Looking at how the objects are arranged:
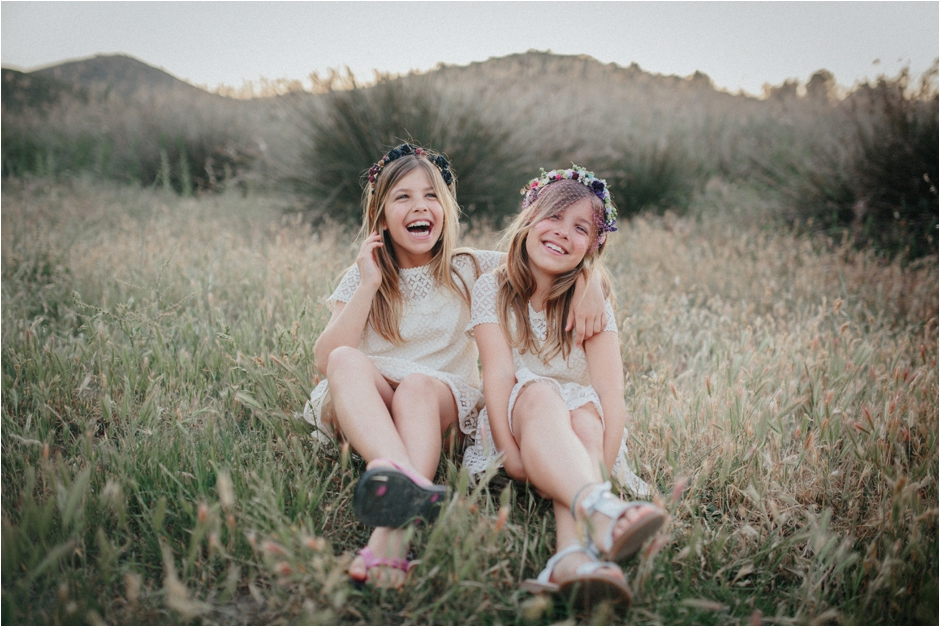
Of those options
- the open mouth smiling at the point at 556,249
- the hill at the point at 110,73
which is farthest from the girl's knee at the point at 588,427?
the hill at the point at 110,73

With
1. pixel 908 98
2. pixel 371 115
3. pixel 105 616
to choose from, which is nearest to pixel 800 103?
pixel 908 98

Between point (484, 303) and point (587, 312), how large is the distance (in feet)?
1.04

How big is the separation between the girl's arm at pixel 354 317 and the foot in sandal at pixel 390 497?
0.58 metres

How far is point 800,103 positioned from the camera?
7.71 m

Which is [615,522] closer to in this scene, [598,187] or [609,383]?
[609,383]

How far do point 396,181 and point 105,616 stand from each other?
1.43m

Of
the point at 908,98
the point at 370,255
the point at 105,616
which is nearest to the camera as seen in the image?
the point at 105,616

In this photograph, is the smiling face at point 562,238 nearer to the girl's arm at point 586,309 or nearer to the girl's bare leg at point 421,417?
the girl's arm at point 586,309

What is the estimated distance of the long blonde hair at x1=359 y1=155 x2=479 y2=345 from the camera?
1999mm

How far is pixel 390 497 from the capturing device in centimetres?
131

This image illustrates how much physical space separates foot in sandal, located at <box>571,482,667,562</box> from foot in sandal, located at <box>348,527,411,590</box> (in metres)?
0.41

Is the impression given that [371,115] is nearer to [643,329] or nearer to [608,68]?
[643,329]

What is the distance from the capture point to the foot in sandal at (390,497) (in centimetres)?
129

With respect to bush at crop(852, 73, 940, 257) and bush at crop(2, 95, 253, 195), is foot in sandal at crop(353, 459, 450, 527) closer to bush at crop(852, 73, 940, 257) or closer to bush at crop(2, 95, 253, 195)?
bush at crop(852, 73, 940, 257)
